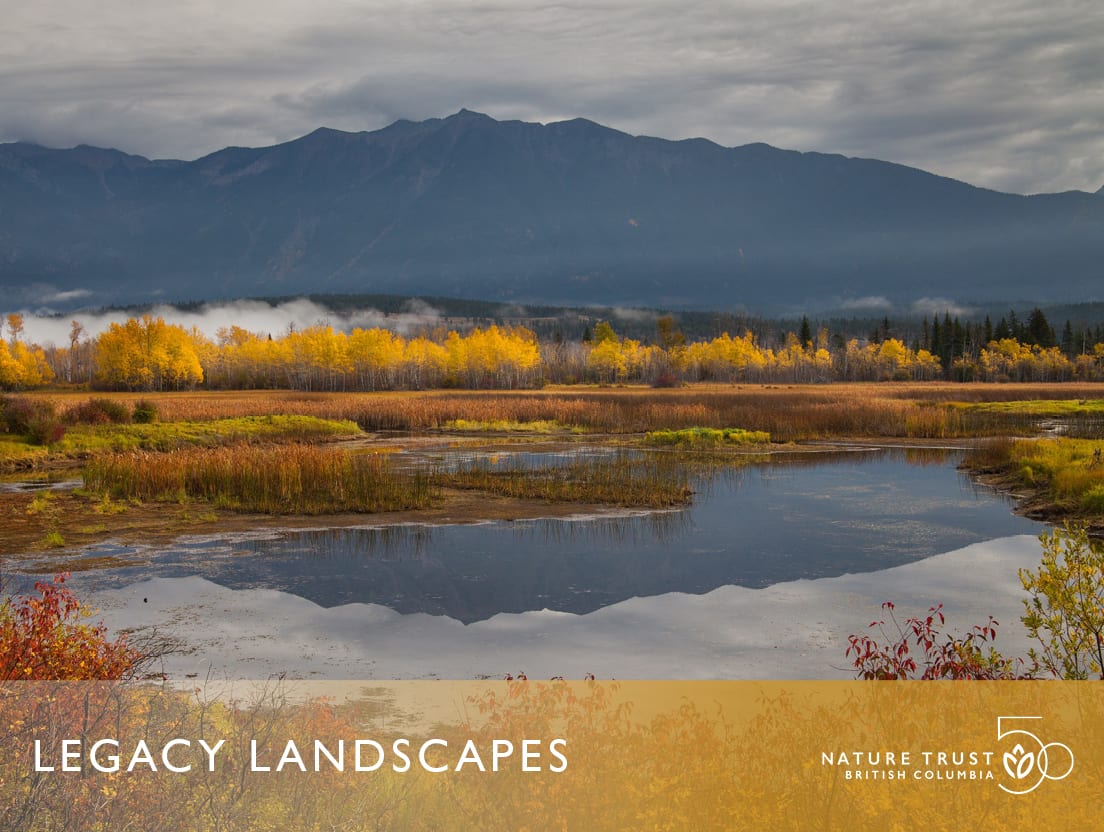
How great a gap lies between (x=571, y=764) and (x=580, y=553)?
1144cm

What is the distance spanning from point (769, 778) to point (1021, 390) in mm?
84977

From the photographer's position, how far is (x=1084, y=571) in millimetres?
10391

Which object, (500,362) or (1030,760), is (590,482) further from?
(500,362)

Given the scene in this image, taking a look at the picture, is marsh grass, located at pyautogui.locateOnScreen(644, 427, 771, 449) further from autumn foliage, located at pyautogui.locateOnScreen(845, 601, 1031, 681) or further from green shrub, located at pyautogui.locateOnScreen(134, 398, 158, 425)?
autumn foliage, located at pyautogui.locateOnScreen(845, 601, 1031, 681)

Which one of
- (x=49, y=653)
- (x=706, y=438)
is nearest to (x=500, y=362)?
(x=706, y=438)

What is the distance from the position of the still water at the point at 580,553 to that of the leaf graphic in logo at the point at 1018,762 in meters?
7.62

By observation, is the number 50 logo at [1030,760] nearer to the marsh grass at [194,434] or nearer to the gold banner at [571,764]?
the gold banner at [571,764]

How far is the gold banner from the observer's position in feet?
24.0

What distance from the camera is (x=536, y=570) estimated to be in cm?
1791

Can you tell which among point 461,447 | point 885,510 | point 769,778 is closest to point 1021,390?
point 461,447

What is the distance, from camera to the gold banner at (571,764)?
7316mm

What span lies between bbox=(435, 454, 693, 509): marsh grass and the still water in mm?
1291

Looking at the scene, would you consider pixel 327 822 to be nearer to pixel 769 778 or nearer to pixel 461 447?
pixel 769 778

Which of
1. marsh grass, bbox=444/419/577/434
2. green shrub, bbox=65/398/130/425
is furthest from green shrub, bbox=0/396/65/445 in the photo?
marsh grass, bbox=444/419/577/434
